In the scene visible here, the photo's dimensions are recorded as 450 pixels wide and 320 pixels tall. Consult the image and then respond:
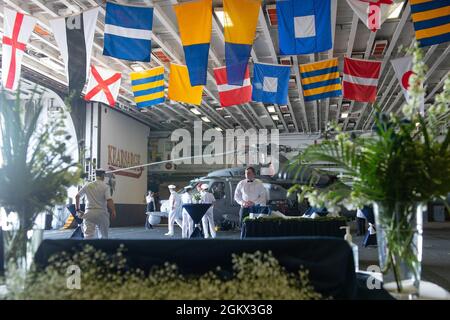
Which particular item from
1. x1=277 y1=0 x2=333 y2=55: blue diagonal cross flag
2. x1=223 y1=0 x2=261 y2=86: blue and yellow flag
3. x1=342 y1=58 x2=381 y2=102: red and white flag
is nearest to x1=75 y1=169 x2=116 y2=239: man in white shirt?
x1=223 y1=0 x2=261 y2=86: blue and yellow flag

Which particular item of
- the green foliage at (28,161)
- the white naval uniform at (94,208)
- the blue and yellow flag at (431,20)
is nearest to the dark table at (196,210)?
the white naval uniform at (94,208)

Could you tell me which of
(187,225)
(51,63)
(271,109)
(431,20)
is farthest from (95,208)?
(271,109)

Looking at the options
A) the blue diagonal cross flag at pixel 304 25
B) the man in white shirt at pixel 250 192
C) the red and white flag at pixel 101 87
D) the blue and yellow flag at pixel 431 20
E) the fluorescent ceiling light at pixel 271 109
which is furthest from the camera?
the fluorescent ceiling light at pixel 271 109

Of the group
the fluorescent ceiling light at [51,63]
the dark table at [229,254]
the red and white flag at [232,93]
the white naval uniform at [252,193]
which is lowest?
the dark table at [229,254]

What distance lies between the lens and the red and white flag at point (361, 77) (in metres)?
8.77

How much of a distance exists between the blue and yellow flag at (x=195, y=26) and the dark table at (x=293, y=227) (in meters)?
2.76

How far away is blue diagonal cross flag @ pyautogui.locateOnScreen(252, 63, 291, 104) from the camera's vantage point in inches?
344

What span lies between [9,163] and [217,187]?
11985 millimetres

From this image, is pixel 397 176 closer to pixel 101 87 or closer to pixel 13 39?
pixel 13 39

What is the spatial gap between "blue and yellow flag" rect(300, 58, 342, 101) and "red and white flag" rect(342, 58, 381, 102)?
244 mm

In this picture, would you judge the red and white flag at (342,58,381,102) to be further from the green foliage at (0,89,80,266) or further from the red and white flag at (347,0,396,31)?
the green foliage at (0,89,80,266)

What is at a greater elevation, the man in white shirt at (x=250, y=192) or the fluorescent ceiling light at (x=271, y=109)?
the fluorescent ceiling light at (x=271, y=109)

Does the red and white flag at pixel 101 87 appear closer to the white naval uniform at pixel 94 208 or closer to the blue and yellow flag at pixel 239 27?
the blue and yellow flag at pixel 239 27
